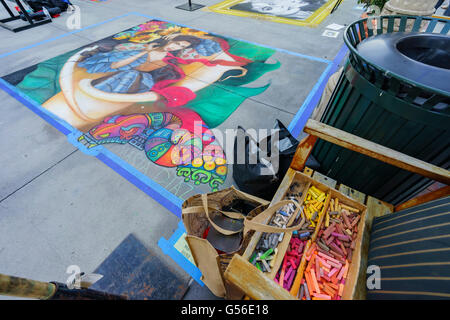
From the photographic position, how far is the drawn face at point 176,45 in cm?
504

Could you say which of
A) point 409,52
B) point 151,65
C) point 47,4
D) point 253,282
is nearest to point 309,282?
point 253,282

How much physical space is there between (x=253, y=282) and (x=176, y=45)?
5640mm

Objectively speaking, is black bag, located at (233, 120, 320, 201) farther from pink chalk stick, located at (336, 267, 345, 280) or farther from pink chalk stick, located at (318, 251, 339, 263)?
pink chalk stick, located at (336, 267, 345, 280)

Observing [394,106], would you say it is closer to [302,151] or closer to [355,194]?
[302,151]

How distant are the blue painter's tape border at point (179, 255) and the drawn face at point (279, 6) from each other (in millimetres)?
8102

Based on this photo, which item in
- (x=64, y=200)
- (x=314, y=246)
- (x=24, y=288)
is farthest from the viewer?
(x=64, y=200)

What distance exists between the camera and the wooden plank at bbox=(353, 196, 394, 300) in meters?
1.24

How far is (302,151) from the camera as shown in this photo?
1.72 metres

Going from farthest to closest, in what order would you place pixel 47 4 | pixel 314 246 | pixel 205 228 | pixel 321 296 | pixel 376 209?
pixel 47 4 < pixel 205 228 < pixel 376 209 < pixel 314 246 < pixel 321 296

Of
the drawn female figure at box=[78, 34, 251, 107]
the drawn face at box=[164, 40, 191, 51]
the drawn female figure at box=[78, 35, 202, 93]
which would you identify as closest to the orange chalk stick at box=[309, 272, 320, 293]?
the drawn female figure at box=[78, 34, 251, 107]

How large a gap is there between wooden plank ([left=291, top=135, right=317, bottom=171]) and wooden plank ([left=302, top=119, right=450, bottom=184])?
0.07 m

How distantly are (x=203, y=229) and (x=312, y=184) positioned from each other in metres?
1.08

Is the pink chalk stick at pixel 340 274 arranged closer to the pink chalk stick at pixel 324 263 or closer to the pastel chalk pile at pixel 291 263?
the pink chalk stick at pixel 324 263

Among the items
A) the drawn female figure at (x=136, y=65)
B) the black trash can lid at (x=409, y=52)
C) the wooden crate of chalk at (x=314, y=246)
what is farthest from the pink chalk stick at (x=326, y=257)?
the drawn female figure at (x=136, y=65)
